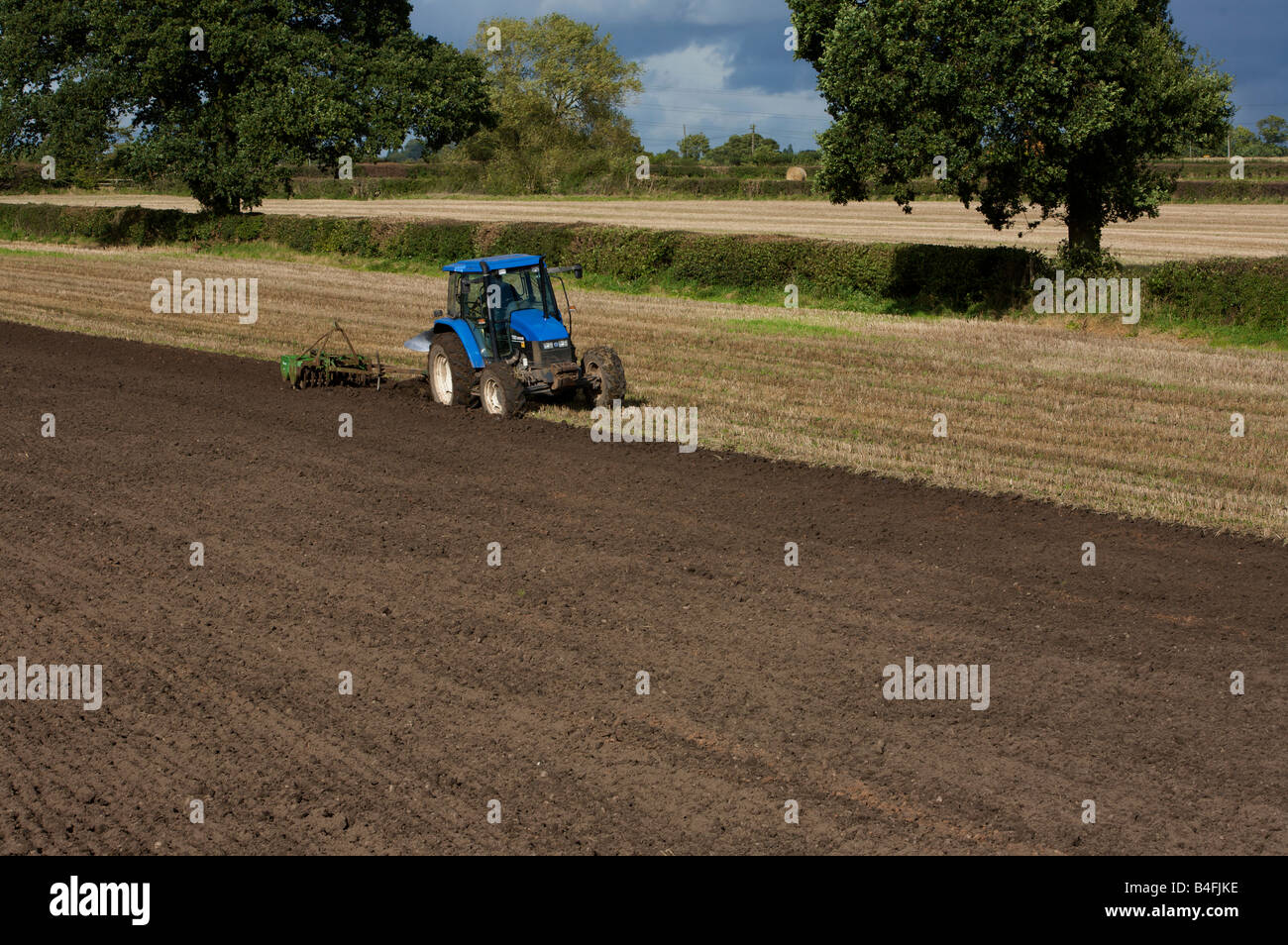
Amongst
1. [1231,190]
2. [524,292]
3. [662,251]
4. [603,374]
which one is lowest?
[603,374]

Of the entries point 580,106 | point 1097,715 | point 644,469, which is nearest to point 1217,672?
point 1097,715

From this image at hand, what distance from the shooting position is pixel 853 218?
54656 millimetres

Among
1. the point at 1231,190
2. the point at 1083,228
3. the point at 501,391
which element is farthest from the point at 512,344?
the point at 1231,190

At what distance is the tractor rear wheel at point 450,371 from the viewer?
1693 centimetres

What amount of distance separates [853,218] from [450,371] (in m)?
40.6

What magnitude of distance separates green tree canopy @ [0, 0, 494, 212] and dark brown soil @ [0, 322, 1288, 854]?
27789mm

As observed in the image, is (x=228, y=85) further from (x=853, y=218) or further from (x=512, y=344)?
(x=512, y=344)

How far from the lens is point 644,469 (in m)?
14.2

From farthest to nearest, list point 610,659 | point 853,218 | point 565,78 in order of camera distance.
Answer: point 565,78 < point 853,218 < point 610,659

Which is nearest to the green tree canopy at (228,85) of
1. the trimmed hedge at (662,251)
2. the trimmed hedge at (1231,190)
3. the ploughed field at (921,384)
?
the trimmed hedge at (662,251)

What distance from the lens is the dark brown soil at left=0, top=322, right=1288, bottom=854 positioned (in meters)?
6.71

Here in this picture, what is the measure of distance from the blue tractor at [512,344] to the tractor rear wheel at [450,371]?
1cm

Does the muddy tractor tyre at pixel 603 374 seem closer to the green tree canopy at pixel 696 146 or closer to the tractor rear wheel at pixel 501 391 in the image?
the tractor rear wheel at pixel 501 391
